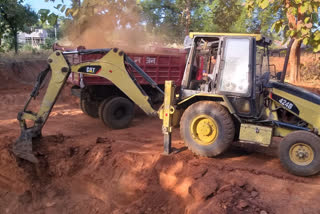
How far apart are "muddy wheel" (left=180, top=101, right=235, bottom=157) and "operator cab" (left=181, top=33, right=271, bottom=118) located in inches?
12.0

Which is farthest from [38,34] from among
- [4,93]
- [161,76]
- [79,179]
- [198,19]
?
[79,179]

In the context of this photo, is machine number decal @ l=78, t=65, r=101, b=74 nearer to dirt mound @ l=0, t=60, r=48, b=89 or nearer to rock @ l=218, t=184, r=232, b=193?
rock @ l=218, t=184, r=232, b=193

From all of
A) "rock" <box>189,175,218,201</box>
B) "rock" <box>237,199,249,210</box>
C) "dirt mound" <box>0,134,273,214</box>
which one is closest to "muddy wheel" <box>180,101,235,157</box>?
"dirt mound" <box>0,134,273,214</box>

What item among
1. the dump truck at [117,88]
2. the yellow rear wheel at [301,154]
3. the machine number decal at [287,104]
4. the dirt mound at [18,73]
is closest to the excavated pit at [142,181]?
the yellow rear wheel at [301,154]

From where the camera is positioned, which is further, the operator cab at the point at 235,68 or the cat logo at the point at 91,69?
the cat logo at the point at 91,69

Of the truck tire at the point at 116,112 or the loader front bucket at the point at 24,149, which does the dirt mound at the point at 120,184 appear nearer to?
the loader front bucket at the point at 24,149

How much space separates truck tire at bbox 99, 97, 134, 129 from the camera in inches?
300

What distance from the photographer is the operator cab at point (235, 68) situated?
4852 millimetres

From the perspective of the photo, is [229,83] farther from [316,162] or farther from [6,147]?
[6,147]

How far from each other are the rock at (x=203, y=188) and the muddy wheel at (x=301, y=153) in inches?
50.4

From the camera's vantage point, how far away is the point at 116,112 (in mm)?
7824

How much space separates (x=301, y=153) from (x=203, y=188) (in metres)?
1.68

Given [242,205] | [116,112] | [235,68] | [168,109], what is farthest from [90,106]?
[242,205]

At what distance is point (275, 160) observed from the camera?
539cm
